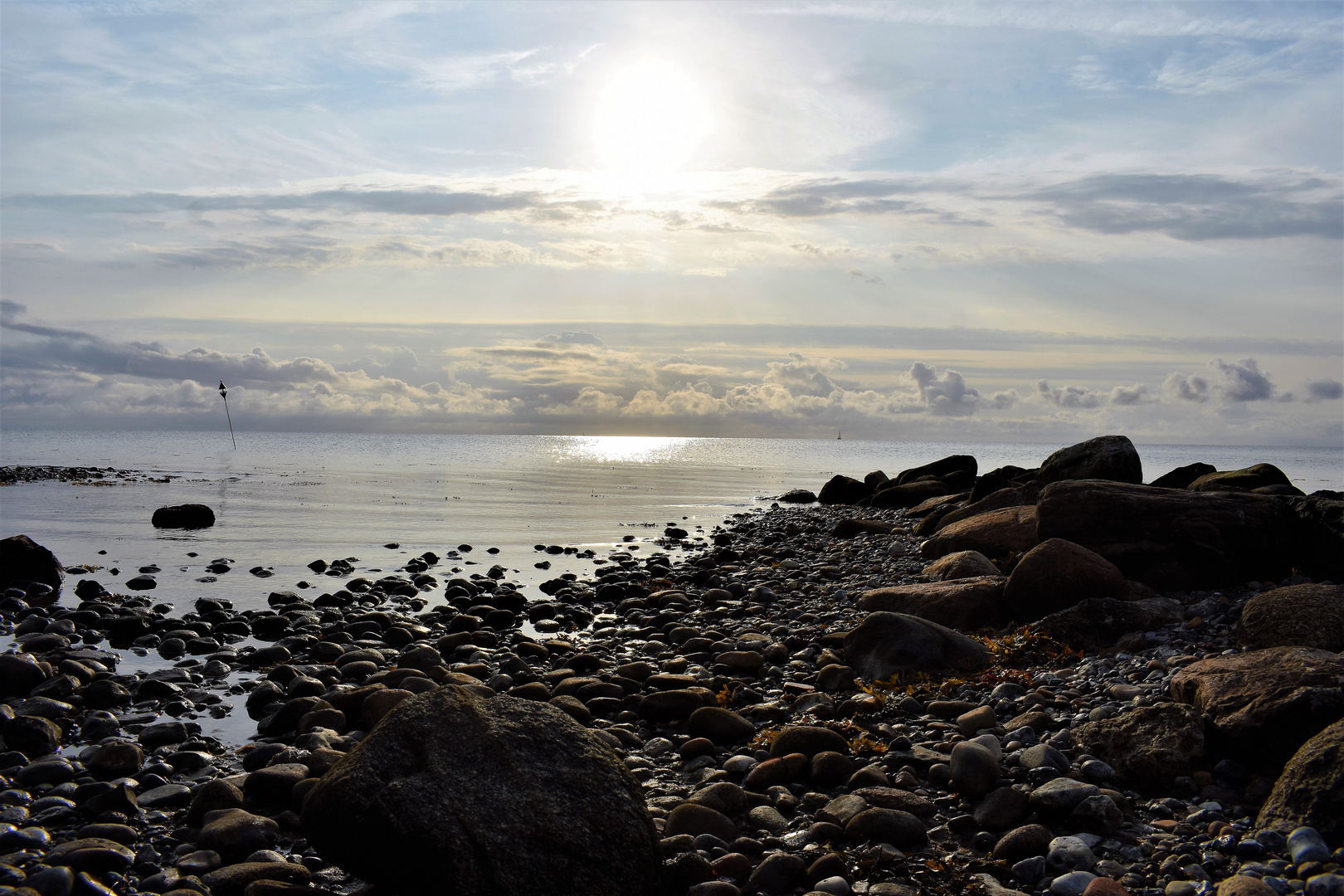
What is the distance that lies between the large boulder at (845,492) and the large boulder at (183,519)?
85.2ft

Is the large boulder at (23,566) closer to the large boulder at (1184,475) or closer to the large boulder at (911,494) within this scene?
the large boulder at (911,494)

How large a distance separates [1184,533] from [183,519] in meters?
27.2

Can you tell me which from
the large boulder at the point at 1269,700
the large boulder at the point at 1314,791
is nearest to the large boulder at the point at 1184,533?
the large boulder at the point at 1269,700

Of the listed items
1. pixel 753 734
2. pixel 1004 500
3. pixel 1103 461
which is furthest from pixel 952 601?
pixel 1004 500

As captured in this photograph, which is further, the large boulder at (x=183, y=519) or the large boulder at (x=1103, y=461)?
the large boulder at (x=183, y=519)

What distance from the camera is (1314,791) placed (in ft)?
15.6

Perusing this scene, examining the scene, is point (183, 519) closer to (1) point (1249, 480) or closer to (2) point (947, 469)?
(2) point (947, 469)

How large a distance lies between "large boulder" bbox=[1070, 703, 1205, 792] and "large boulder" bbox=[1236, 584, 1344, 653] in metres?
2.11

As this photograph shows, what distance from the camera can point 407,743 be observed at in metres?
4.78

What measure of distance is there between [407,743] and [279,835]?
73.7 inches

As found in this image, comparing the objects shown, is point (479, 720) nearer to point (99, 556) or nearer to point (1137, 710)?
point (1137, 710)

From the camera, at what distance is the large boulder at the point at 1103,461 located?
15.8m

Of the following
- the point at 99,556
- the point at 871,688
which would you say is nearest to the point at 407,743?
the point at 871,688

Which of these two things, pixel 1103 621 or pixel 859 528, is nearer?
pixel 1103 621
